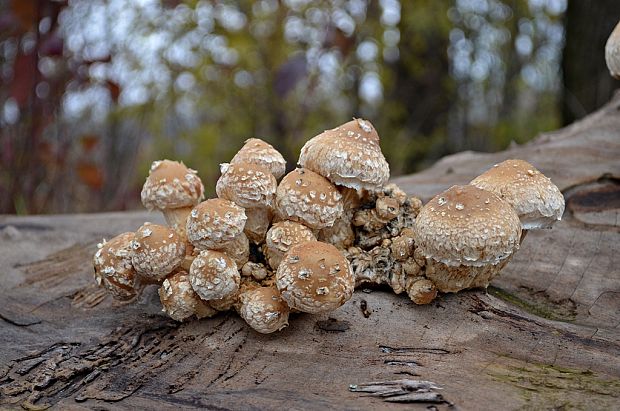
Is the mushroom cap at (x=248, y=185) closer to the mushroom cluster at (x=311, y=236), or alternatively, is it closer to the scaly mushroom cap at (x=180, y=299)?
the mushroom cluster at (x=311, y=236)

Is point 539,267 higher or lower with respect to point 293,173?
lower

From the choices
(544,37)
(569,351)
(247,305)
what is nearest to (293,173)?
(247,305)

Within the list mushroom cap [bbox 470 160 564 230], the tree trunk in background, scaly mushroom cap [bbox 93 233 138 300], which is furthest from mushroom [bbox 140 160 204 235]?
the tree trunk in background

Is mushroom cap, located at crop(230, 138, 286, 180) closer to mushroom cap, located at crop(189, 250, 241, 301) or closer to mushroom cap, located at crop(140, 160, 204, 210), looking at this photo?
mushroom cap, located at crop(140, 160, 204, 210)

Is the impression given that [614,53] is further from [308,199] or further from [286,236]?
[286,236]

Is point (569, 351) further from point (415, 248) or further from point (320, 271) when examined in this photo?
point (320, 271)

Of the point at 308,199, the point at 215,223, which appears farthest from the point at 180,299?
the point at 308,199
